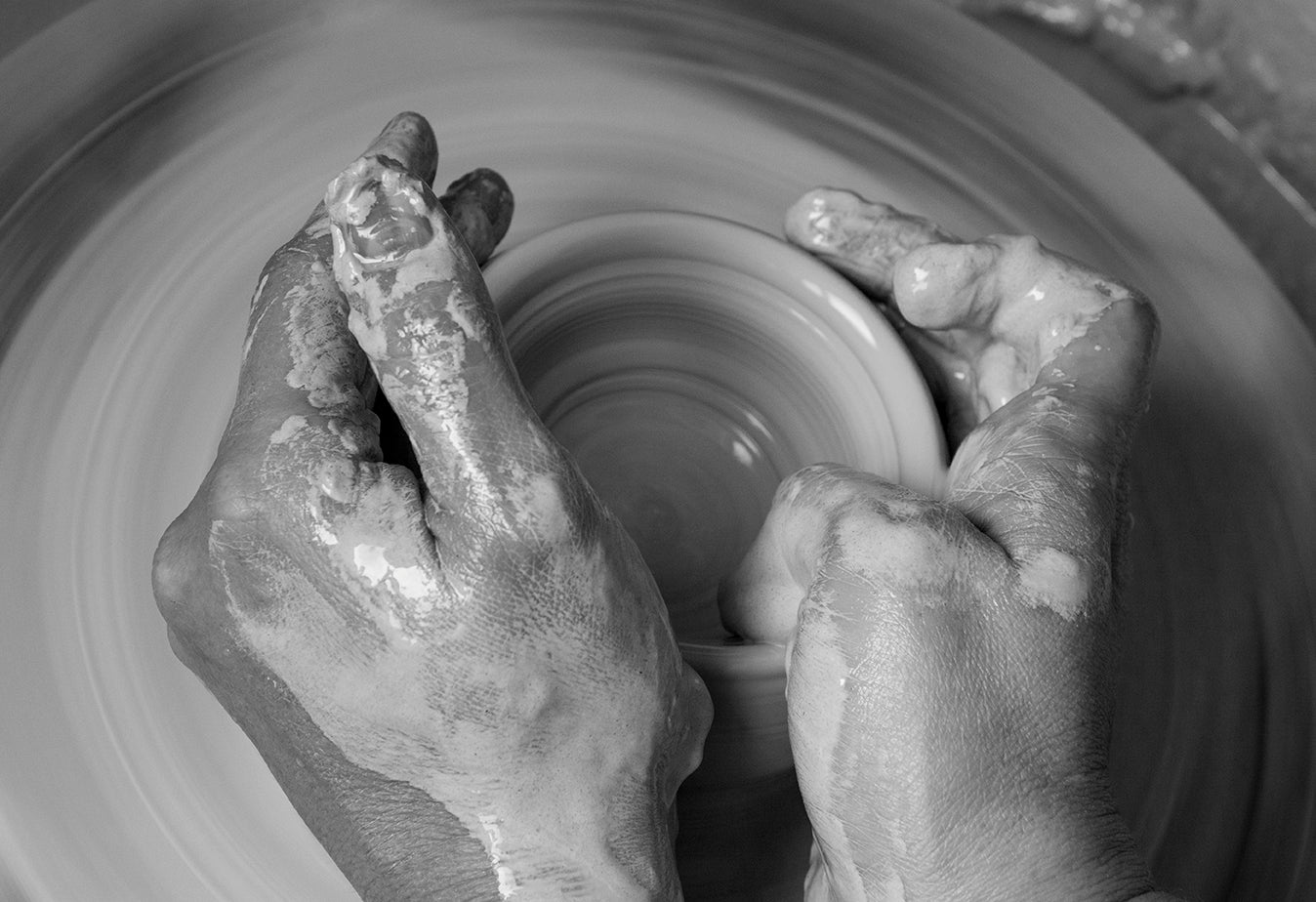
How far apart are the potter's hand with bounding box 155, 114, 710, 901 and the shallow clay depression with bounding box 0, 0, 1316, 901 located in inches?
8.6

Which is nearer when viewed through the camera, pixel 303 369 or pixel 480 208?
pixel 303 369

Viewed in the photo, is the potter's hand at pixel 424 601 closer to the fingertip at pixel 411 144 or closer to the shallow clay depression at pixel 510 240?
the fingertip at pixel 411 144

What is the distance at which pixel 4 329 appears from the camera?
106 cm

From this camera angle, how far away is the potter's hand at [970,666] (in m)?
0.77

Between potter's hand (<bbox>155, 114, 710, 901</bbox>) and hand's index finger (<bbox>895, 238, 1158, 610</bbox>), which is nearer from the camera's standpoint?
potter's hand (<bbox>155, 114, 710, 901</bbox>)

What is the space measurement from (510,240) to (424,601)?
53 cm

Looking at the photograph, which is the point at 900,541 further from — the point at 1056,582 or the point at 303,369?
the point at 303,369

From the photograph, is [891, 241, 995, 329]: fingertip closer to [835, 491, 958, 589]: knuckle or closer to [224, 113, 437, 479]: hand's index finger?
[835, 491, 958, 589]: knuckle

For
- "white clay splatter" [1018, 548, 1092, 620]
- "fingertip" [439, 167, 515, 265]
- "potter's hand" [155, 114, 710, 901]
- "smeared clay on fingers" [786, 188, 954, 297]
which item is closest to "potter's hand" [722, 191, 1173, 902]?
"white clay splatter" [1018, 548, 1092, 620]

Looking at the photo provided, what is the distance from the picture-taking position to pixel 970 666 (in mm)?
781

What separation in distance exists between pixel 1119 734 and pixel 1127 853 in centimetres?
37

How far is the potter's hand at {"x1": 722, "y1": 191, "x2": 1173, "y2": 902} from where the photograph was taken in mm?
773

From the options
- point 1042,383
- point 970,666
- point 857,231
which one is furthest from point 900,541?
point 857,231

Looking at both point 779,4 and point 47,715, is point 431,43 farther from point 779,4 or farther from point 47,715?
point 47,715
